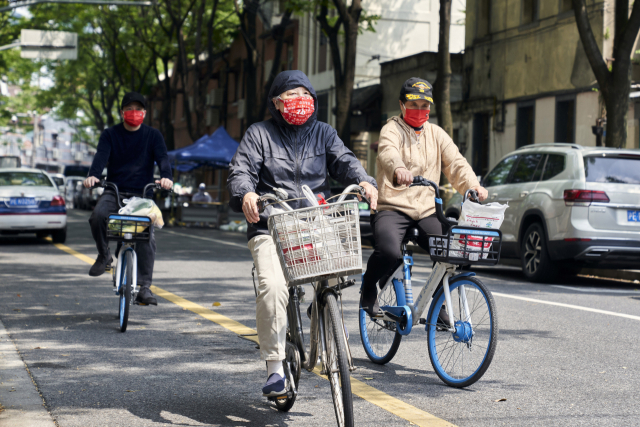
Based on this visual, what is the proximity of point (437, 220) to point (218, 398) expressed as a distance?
182cm

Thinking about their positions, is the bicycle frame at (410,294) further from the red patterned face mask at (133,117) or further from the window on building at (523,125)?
the window on building at (523,125)

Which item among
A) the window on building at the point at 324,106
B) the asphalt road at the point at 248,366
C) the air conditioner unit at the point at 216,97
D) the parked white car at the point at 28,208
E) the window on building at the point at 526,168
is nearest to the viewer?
the asphalt road at the point at 248,366

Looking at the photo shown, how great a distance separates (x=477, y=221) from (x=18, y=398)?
2721mm

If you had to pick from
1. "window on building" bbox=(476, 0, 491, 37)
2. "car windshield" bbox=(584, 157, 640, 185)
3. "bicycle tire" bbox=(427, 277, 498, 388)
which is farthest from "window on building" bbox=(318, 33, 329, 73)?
"bicycle tire" bbox=(427, 277, 498, 388)

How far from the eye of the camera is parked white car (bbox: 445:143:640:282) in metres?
10.9

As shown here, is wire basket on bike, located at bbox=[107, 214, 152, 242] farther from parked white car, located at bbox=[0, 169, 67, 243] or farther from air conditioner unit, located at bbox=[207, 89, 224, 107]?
air conditioner unit, located at bbox=[207, 89, 224, 107]

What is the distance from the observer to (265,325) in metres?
4.30

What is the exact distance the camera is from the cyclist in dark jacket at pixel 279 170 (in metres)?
4.29

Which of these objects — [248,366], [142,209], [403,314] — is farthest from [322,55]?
[403,314]

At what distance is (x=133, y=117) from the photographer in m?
7.75

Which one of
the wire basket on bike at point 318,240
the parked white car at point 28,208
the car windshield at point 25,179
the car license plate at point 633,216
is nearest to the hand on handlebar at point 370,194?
the wire basket on bike at point 318,240

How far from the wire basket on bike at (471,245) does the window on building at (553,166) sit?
6946 mm

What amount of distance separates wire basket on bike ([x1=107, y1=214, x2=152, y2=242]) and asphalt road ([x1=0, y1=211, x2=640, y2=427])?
0.78m

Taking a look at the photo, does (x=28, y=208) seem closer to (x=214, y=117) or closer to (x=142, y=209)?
(x=142, y=209)
